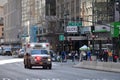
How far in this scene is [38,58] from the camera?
135ft

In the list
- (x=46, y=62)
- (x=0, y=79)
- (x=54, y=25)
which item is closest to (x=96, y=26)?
(x=54, y=25)

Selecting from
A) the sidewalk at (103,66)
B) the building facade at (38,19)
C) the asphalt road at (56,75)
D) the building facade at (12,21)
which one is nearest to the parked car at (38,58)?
the asphalt road at (56,75)

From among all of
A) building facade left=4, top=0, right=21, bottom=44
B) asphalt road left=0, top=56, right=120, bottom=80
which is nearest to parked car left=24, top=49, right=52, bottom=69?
asphalt road left=0, top=56, right=120, bottom=80

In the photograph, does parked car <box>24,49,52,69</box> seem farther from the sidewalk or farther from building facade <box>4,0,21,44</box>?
building facade <box>4,0,21,44</box>

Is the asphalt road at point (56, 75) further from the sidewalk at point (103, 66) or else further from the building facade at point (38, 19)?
the building facade at point (38, 19)

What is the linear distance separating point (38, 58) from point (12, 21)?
132561mm

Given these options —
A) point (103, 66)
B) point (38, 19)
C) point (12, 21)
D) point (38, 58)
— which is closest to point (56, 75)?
point (38, 58)

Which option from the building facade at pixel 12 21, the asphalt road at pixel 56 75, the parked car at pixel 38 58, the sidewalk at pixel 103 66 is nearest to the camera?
the asphalt road at pixel 56 75

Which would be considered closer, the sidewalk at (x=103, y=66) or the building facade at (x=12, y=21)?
the sidewalk at (x=103, y=66)

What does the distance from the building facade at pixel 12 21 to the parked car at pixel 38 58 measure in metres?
108

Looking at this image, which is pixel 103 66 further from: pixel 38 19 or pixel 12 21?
pixel 12 21

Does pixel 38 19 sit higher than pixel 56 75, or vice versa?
pixel 38 19

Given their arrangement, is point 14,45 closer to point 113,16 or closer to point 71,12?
point 71,12

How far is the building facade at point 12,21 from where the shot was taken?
519 feet
